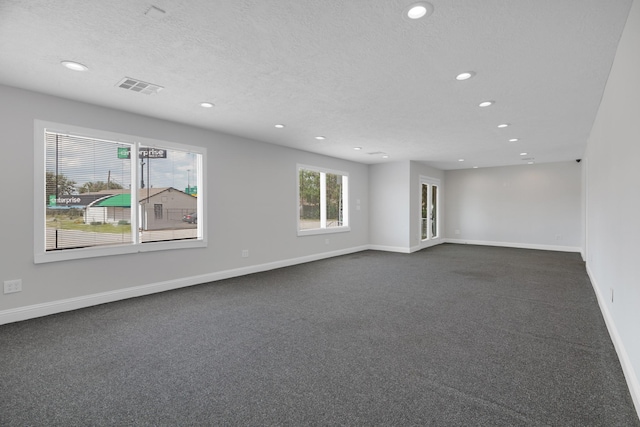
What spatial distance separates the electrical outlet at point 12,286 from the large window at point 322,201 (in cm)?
443

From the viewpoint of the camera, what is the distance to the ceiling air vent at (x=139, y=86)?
10.5 feet

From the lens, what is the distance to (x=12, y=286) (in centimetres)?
334

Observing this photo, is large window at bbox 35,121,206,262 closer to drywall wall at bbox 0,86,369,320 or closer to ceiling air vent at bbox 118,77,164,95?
drywall wall at bbox 0,86,369,320

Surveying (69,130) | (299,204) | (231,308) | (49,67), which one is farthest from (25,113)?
(299,204)

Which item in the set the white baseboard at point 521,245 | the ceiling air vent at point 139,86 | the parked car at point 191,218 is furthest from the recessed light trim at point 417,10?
the white baseboard at point 521,245

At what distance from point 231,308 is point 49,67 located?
3003 millimetres

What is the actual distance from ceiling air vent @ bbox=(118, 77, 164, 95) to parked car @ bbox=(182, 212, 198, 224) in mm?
2005

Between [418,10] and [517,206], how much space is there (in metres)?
9.15

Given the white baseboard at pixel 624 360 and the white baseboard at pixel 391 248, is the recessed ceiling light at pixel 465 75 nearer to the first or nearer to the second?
the white baseboard at pixel 624 360

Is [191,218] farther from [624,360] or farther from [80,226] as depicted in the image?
[624,360]

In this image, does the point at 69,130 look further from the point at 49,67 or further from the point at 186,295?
the point at 186,295

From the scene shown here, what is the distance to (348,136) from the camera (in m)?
5.54

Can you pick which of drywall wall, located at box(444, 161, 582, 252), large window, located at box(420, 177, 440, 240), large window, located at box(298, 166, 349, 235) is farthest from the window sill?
drywall wall, located at box(444, 161, 582, 252)

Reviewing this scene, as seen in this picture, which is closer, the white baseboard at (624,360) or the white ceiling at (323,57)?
the white baseboard at (624,360)
